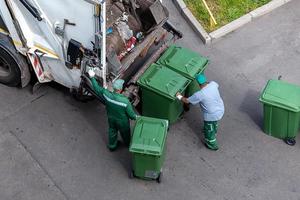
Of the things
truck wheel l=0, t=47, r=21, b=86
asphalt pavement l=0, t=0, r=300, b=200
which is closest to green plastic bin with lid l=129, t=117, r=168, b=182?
asphalt pavement l=0, t=0, r=300, b=200

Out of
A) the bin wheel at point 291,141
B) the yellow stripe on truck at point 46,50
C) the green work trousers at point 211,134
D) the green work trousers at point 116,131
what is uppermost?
the yellow stripe on truck at point 46,50

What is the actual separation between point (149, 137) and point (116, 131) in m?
0.79

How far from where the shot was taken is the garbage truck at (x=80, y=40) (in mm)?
7629

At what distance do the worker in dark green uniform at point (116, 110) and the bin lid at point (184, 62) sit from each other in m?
0.95

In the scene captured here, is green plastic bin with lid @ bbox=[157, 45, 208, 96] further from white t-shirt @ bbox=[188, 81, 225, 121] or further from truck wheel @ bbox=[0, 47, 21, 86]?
truck wheel @ bbox=[0, 47, 21, 86]

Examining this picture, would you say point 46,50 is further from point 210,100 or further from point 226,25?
point 226,25

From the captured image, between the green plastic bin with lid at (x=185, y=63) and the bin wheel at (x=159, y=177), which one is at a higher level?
the green plastic bin with lid at (x=185, y=63)

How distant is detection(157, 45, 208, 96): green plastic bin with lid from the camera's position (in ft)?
27.2

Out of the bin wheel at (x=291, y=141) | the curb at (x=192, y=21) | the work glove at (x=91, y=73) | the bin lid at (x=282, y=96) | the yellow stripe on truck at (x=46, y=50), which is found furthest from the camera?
the curb at (x=192, y=21)

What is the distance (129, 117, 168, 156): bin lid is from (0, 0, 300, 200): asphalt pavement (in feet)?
2.61

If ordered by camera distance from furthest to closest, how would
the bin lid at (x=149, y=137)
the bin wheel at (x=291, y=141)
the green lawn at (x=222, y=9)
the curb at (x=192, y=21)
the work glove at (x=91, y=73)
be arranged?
the green lawn at (x=222, y=9)
the curb at (x=192, y=21)
the bin wheel at (x=291, y=141)
the work glove at (x=91, y=73)
the bin lid at (x=149, y=137)

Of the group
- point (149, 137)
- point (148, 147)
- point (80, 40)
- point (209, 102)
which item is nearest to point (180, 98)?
point (209, 102)

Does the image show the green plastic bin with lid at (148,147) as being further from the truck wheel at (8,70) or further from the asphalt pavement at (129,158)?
the truck wheel at (8,70)

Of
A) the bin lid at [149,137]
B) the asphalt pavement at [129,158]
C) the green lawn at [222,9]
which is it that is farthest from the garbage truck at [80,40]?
the green lawn at [222,9]
